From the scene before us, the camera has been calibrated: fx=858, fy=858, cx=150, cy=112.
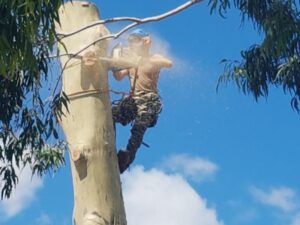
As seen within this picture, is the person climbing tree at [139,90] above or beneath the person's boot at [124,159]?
A: above

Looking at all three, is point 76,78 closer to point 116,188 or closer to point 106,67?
point 106,67

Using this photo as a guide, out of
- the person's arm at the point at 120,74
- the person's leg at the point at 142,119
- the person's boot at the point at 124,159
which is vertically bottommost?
the person's boot at the point at 124,159

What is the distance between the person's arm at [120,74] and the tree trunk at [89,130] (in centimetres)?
19

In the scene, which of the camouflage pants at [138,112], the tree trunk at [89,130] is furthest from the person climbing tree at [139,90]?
the tree trunk at [89,130]

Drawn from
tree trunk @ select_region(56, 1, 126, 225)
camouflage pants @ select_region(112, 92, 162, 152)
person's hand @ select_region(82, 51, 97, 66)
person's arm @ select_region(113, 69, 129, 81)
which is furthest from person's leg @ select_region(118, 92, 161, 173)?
person's hand @ select_region(82, 51, 97, 66)

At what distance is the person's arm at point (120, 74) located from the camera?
568cm

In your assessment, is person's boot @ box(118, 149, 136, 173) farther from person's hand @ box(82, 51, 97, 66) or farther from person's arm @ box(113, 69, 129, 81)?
person's hand @ box(82, 51, 97, 66)

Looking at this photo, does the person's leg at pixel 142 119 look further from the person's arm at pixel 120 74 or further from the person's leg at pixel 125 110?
the person's arm at pixel 120 74

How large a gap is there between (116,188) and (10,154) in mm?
1027

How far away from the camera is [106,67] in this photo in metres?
5.50

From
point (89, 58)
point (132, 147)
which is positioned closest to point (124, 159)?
point (132, 147)

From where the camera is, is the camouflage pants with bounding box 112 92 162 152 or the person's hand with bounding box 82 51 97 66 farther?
the camouflage pants with bounding box 112 92 162 152

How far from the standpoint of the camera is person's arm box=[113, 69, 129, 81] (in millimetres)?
5676

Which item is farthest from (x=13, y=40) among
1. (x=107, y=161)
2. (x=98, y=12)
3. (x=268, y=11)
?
(x=268, y=11)
